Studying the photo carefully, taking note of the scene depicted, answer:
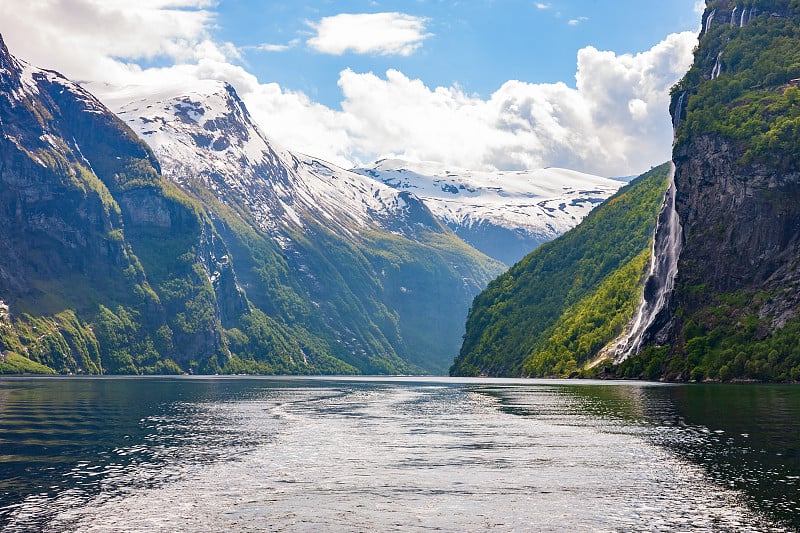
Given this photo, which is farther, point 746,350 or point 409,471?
point 746,350

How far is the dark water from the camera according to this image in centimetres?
4978

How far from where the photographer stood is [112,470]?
66500 mm

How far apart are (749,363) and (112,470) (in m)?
143

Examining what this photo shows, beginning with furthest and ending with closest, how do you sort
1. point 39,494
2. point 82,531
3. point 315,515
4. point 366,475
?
point 366,475 < point 39,494 < point 315,515 < point 82,531

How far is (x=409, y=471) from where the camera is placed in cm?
6625

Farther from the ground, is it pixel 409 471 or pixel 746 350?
pixel 746 350

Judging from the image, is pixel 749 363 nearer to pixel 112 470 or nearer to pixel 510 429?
pixel 510 429

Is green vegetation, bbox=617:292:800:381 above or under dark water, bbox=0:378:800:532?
above

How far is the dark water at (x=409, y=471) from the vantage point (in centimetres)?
4978

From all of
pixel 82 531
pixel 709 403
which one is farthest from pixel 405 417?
pixel 82 531

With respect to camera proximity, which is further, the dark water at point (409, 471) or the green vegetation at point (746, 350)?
the green vegetation at point (746, 350)

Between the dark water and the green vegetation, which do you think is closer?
the dark water

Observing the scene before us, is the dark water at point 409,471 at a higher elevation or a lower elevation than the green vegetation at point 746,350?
lower

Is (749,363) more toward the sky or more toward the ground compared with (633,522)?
more toward the sky
